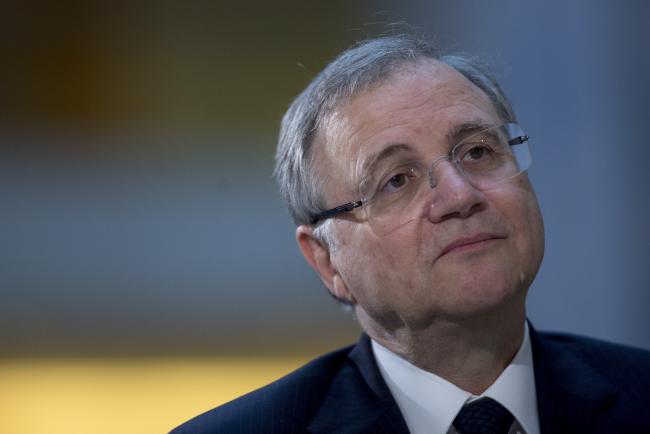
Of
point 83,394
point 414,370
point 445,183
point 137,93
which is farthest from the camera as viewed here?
point 137,93

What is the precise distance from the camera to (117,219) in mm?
3404

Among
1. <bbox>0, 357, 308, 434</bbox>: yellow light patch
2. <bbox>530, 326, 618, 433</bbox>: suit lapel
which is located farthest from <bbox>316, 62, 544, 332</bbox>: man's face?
<bbox>0, 357, 308, 434</bbox>: yellow light patch

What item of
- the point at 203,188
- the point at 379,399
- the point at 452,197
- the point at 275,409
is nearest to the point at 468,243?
the point at 452,197

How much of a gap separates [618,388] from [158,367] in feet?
6.70

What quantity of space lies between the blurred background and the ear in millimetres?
1446

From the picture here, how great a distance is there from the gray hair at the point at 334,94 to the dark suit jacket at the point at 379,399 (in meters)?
0.36

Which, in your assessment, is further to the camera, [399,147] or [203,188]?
[203,188]

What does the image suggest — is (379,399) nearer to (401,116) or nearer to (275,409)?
(275,409)

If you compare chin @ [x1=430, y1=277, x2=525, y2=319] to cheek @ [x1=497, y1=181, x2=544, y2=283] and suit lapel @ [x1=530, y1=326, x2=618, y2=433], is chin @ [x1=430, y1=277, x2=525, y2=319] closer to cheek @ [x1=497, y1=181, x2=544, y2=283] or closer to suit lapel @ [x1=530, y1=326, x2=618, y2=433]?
cheek @ [x1=497, y1=181, x2=544, y2=283]

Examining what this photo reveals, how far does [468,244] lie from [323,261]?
1.59 feet

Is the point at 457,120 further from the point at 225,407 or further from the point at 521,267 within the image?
the point at 225,407

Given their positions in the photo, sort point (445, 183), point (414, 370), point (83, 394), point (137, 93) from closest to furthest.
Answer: point (445, 183), point (414, 370), point (83, 394), point (137, 93)

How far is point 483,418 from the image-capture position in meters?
1.72

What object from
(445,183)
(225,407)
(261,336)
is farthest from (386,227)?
(261,336)
